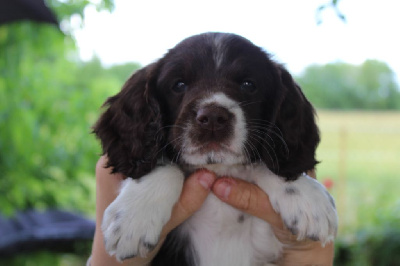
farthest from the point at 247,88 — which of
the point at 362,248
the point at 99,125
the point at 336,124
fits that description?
the point at 336,124

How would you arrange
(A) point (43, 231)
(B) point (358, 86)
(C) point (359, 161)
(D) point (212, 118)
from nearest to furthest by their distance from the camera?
(D) point (212, 118) → (A) point (43, 231) → (C) point (359, 161) → (B) point (358, 86)

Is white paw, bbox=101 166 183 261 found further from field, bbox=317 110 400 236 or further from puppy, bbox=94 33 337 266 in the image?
field, bbox=317 110 400 236

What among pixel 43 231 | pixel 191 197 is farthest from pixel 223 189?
pixel 43 231

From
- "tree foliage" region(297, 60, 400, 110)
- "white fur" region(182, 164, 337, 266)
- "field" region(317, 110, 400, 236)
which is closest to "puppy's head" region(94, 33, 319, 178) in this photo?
"white fur" region(182, 164, 337, 266)

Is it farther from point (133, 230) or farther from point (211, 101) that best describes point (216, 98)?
point (133, 230)

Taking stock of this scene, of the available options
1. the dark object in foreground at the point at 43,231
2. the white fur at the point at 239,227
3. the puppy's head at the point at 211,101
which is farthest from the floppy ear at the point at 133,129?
the dark object in foreground at the point at 43,231

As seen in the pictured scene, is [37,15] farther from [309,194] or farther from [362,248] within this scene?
[362,248]

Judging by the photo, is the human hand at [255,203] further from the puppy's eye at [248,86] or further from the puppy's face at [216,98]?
the puppy's eye at [248,86]
